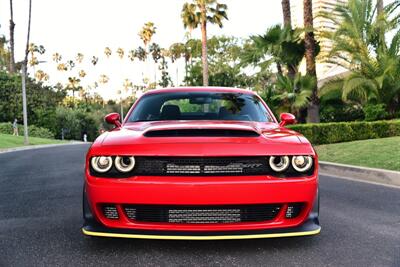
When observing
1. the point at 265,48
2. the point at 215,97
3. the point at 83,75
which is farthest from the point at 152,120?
the point at 83,75

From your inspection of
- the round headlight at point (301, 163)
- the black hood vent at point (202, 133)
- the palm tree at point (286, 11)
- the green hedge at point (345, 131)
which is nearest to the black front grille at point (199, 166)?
the round headlight at point (301, 163)

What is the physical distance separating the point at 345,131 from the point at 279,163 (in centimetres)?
1198

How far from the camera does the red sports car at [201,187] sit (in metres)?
3.25

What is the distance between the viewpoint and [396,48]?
18.3 meters

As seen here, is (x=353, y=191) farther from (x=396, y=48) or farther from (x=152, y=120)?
(x=396, y=48)

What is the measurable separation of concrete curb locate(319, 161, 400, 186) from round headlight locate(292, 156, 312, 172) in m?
4.72

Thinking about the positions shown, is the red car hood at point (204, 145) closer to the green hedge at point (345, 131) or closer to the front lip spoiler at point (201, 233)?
the front lip spoiler at point (201, 233)

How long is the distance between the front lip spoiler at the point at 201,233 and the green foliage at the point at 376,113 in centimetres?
1410

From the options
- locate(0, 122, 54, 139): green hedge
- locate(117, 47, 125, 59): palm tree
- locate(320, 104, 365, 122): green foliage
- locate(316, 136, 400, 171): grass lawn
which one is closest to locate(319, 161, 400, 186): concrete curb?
locate(316, 136, 400, 171): grass lawn

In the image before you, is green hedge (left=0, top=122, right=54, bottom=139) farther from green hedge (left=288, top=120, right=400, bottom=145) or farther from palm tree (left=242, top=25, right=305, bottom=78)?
green hedge (left=288, top=120, right=400, bottom=145)

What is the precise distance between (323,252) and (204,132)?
1329 millimetres

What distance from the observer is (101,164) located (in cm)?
343

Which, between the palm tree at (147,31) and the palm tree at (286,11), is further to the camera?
the palm tree at (147,31)

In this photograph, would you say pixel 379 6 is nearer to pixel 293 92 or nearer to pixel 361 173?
pixel 293 92
